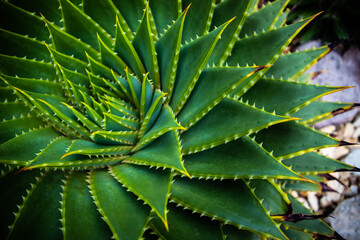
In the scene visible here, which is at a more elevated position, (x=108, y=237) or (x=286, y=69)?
(x=286, y=69)

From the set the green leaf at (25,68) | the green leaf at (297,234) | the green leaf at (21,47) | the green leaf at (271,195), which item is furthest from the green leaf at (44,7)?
the green leaf at (297,234)

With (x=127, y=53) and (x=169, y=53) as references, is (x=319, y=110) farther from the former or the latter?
(x=127, y=53)

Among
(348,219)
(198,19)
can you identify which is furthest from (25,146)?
(348,219)

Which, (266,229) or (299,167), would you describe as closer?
(266,229)

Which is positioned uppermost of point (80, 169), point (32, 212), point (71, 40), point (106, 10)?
point (106, 10)

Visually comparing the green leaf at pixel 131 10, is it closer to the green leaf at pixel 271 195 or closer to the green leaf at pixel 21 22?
the green leaf at pixel 21 22

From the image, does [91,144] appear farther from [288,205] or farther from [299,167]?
[299,167]

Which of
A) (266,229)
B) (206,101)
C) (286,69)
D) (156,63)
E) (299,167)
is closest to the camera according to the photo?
(266,229)

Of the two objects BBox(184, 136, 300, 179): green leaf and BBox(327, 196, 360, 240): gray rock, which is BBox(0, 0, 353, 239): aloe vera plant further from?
BBox(327, 196, 360, 240): gray rock

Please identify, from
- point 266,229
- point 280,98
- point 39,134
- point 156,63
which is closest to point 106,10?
point 156,63
